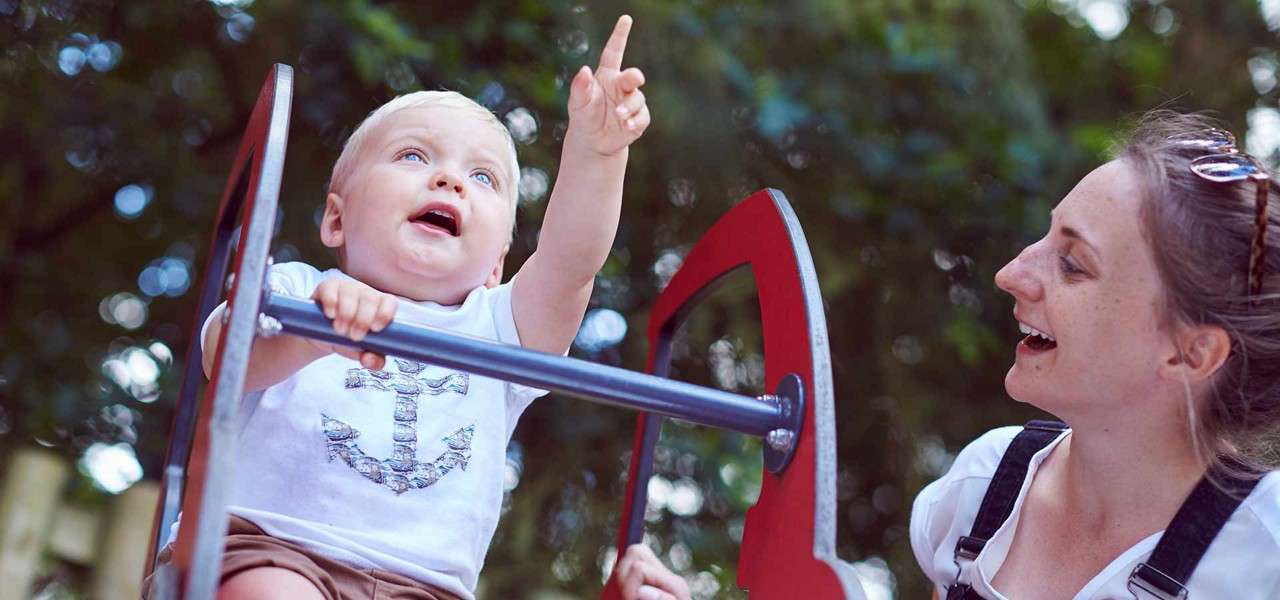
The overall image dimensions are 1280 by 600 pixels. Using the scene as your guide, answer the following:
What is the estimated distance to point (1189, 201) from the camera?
1552 mm

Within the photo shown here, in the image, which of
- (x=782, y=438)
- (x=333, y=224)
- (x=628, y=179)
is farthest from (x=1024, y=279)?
(x=628, y=179)

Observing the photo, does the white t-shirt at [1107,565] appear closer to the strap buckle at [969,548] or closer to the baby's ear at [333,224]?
the strap buckle at [969,548]

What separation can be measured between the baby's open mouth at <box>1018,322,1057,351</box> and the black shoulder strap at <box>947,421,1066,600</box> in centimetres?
15

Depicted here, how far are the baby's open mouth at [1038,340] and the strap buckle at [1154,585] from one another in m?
0.25

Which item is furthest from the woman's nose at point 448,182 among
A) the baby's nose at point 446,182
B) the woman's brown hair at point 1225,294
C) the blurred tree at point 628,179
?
the blurred tree at point 628,179

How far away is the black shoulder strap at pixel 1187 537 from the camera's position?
57.4 inches

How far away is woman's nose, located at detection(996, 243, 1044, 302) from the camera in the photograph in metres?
1.59

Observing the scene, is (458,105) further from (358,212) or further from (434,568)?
(434,568)

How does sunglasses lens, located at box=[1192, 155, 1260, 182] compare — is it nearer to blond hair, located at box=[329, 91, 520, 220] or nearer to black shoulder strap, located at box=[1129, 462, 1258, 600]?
black shoulder strap, located at box=[1129, 462, 1258, 600]

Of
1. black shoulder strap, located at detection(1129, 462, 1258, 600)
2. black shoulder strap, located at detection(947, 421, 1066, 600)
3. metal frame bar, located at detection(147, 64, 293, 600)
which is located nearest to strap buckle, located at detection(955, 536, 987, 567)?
black shoulder strap, located at detection(947, 421, 1066, 600)

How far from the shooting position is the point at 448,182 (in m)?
1.56

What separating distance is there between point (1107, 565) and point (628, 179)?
5.17ft

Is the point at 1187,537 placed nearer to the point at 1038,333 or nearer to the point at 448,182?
the point at 1038,333

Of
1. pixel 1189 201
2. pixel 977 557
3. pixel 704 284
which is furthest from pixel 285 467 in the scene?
pixel 1189 201
